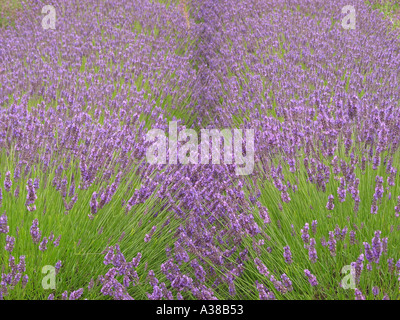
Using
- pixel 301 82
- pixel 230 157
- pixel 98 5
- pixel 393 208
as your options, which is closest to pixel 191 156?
pixel 230 157

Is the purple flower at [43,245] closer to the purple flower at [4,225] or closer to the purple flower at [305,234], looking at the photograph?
the purple flower at [4,225]

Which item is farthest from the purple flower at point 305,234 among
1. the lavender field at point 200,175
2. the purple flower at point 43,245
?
the purple flower at point 43,245

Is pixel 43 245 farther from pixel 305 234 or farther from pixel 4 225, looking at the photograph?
pixel 305 234

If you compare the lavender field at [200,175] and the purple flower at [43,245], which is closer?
the purple flower at [43,245]

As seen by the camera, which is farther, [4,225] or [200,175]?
[200,175]

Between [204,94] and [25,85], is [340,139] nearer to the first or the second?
[204,94]

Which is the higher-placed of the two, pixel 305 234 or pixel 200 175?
pixel 200 175

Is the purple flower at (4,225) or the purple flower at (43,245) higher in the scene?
the purple flower at (4,225)

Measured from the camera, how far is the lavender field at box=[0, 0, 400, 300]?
1.95 m

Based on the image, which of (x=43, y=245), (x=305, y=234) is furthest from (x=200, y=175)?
(x=43, y=245)

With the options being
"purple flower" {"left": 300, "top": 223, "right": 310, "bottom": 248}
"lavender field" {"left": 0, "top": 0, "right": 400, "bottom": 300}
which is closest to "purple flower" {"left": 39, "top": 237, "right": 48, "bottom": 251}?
"lavender field" {"left": 0, "top": 0, "right": 400, "bottom": 300}

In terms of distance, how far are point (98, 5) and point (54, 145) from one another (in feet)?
15.3

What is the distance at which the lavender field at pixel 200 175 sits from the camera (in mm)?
1945

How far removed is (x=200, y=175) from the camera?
9.92 ft
